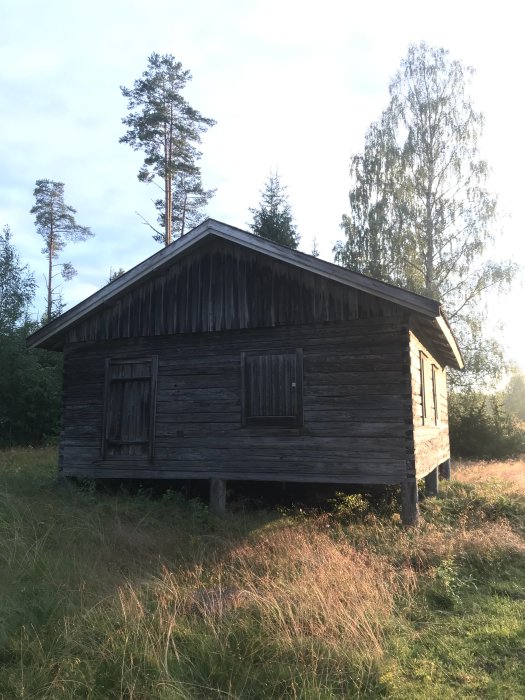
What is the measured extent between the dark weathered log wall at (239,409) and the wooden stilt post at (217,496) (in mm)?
212

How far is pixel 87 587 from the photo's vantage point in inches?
223

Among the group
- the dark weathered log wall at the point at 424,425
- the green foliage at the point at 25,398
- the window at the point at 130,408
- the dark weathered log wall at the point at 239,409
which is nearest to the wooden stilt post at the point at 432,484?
the dark weathered log wall at the point at 424,425

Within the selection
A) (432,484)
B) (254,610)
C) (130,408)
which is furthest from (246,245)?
(432,484)

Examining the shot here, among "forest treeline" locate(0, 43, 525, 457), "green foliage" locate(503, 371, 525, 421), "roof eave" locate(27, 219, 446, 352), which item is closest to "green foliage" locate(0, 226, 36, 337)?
"forest treeline" locate(0, 43, 525, 457)

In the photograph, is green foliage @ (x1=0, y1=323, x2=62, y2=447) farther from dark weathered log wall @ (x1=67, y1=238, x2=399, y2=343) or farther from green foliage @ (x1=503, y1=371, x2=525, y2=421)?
green foliage @ (x1=503, y1=371, x2=525, y2=421)

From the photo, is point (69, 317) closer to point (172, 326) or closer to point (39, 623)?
point (172, 326)

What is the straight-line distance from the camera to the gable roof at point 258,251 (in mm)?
9250

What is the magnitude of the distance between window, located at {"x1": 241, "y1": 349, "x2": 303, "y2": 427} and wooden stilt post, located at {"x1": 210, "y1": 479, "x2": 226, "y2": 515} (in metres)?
1.32

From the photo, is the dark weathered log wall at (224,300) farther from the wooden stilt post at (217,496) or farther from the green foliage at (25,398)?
the green foliage at (25,398)

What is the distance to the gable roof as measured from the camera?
364 inches

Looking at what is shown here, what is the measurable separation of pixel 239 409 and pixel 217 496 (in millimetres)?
1775

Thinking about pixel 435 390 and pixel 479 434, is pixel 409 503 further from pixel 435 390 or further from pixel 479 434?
pixel 479 434

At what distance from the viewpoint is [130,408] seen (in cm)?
1161

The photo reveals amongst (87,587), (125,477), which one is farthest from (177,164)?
(87,587)
